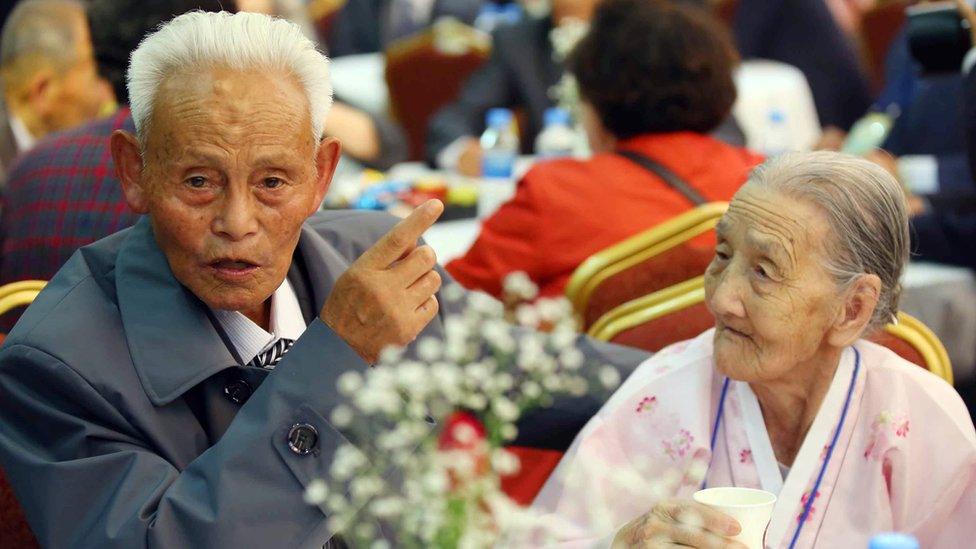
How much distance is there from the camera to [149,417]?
65.8 inches

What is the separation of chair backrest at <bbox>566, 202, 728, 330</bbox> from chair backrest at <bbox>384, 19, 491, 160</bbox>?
3787 millimetres

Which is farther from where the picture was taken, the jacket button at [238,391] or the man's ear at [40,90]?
the man's ear at [40,90]

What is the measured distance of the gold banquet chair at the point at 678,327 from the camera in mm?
2197

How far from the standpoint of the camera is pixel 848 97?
6.80 meters

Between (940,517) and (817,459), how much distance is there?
189 mm

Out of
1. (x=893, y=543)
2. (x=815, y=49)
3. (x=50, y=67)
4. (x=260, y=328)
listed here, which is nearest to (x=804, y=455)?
(x=893, y=543)

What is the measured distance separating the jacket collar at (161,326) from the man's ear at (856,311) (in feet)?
2.90

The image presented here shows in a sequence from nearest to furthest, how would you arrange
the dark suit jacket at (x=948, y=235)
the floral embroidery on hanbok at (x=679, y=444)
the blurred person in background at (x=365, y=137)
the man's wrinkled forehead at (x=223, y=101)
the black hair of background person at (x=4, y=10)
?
the man's wrinkled forehead at (x=223, y=101) < the floral embroidery on hanbok at (x=679, y=444) < the dark suit jacket at (x=948, y=235) < the blurred person in background at (x=365, y=137) < the black hair of background person at (x=4, y=10)

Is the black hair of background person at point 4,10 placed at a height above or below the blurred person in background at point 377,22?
above

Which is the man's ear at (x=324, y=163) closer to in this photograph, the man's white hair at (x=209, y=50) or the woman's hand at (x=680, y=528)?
the man's white hair at (x=209, y=50)

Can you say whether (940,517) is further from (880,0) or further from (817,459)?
(880,0)

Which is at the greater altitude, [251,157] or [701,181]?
[251,157]

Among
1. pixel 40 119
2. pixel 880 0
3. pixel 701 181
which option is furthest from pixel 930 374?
pixel 880 0

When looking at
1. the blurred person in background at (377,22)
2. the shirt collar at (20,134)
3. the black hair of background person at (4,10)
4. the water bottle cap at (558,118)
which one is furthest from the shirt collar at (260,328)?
the blurred person in background at (377,22)
